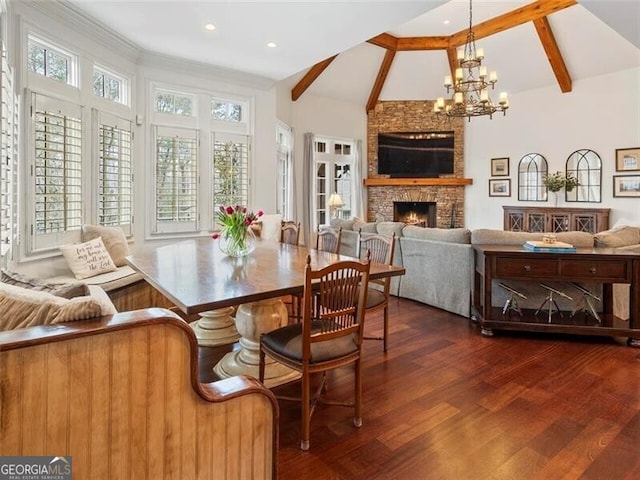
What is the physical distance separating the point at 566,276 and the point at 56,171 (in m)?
4.83

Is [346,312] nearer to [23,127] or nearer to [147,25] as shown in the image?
[23,127]

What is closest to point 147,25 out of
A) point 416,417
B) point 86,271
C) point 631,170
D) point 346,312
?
point 86,271

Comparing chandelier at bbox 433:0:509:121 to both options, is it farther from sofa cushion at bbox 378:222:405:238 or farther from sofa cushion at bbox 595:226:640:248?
sofa cushion at bbox 595:226:640:248

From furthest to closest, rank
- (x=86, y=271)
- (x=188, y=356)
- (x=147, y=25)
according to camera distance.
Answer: (x=147, y=25)
(x=86, y=271)
(x=188, y=356)

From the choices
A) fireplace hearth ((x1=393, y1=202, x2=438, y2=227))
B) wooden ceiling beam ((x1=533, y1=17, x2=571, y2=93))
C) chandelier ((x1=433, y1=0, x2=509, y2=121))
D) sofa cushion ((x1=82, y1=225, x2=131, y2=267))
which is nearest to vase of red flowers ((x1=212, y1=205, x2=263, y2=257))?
sofa cushion ((x1=82, y1=225, x2=131, y2=267))

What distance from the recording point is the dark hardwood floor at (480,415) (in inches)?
73.8

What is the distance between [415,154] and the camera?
9172 millimetres

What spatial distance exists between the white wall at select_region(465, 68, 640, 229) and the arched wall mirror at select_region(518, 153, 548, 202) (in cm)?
10

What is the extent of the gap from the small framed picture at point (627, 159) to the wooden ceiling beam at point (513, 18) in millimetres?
2713

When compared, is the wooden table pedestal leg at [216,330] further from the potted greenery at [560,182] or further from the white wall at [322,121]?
the potted greenery at [560,182]

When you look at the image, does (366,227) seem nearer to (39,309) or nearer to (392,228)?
(392,228)

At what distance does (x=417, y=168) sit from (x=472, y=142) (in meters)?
1.34

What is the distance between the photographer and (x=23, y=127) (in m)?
3.48

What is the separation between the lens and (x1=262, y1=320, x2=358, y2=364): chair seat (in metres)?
2.06
